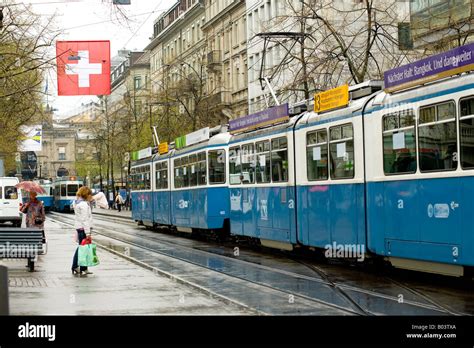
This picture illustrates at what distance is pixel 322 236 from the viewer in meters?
18.1

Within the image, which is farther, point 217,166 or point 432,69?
point 217,166

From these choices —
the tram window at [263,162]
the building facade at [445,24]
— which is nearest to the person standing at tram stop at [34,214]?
the tram window at [263,162]

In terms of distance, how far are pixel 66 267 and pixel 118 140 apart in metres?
53.4

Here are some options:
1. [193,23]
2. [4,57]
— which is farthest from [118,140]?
[4,57]

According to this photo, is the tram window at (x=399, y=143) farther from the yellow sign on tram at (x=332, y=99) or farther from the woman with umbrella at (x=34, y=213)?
the woman with umbrella at (x=34, y=213)

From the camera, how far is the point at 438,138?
13594 mm

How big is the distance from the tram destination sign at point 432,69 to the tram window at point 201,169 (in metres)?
13.4

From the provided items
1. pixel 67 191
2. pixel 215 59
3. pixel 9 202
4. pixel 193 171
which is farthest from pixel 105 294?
pixel 67 191

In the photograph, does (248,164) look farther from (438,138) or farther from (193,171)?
(438,138)

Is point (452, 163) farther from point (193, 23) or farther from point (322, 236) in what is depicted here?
point (193, 23)

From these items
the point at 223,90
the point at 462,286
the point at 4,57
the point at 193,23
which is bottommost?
the point at 462,286

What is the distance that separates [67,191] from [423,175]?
67.5 metres

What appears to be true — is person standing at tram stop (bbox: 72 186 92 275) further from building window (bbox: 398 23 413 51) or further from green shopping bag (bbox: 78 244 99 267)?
building window (bbox: 398 23 413 51)
